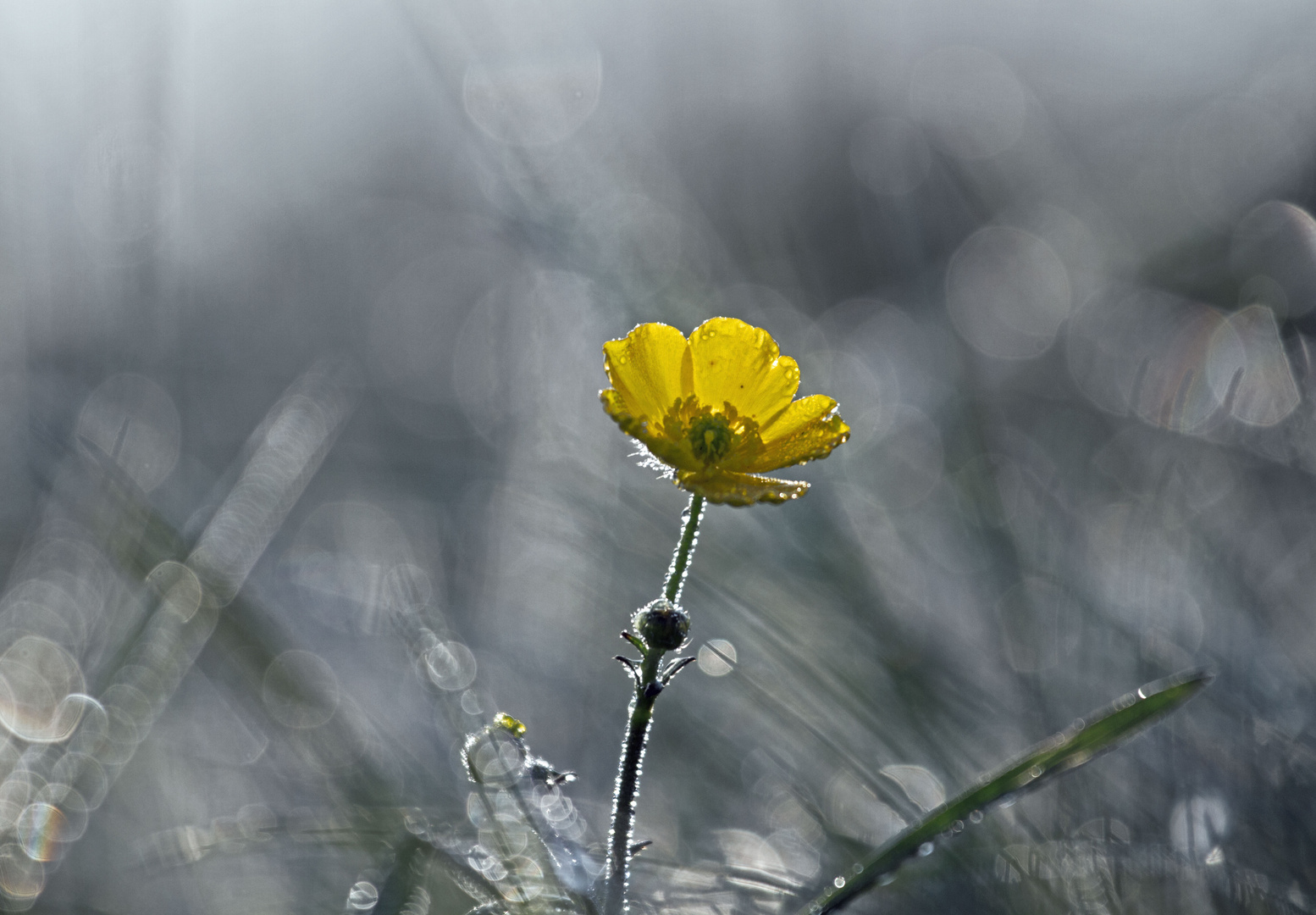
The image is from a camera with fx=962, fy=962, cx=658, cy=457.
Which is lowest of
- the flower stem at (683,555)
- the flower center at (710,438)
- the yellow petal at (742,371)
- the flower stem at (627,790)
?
the flower stem at (627,790)

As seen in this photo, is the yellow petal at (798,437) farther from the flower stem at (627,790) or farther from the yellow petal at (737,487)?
the flower stem at (627,790)

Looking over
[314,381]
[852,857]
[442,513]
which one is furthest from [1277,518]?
[314,381]

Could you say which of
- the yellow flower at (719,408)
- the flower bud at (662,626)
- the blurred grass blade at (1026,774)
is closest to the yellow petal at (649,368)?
the yellow flower at (719,408)

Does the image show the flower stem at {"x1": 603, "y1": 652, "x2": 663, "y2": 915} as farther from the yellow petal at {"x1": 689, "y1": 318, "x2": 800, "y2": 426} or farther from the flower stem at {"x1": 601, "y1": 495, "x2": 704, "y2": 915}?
the yellow petal at {"x1": 689, "y1": 318, "x2": 800, "y2": 426}

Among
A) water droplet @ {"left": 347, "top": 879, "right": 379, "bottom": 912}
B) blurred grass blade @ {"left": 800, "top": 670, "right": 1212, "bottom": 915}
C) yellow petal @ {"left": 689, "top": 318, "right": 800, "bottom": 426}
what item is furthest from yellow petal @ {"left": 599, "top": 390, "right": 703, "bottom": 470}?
water droplet @ {"left": 347, "top": 879, "right": 379, "bottom": 912}

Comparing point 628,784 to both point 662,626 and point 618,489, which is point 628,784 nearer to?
point 662,626

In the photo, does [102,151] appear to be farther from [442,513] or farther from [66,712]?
[66,712]
